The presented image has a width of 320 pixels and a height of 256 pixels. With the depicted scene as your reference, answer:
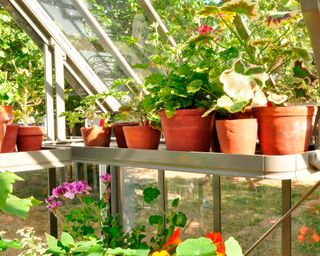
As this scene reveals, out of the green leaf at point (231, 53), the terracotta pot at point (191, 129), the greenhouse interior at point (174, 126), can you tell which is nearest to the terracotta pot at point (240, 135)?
the greenhouse interior at point (174, 126)

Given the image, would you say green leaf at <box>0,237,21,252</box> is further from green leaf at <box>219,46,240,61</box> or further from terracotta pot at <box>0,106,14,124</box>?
green leaf at <box>219,46,240,61</box>

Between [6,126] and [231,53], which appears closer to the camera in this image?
[231,53]

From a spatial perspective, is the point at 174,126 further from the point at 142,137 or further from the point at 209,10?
the point at 209,10

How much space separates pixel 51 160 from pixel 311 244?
1.59 meters

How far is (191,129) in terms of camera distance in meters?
1.64

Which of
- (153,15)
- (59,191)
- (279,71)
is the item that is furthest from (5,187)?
(153,15)

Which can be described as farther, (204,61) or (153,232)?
(153,232)

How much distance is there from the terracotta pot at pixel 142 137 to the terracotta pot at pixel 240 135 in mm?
497

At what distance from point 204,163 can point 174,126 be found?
223mm

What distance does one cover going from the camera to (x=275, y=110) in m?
1.47

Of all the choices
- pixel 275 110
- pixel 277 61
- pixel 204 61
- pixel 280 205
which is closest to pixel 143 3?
pixel 204 61

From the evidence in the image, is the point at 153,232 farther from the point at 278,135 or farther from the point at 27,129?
the point at 278,135

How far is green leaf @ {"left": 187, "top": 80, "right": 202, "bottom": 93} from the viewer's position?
5.11ft

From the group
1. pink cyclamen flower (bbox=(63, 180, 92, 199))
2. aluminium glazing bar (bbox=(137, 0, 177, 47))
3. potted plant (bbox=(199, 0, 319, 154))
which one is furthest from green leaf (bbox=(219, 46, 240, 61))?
pink cyclamen flower (bbox=(63, 180, 92, 199))
